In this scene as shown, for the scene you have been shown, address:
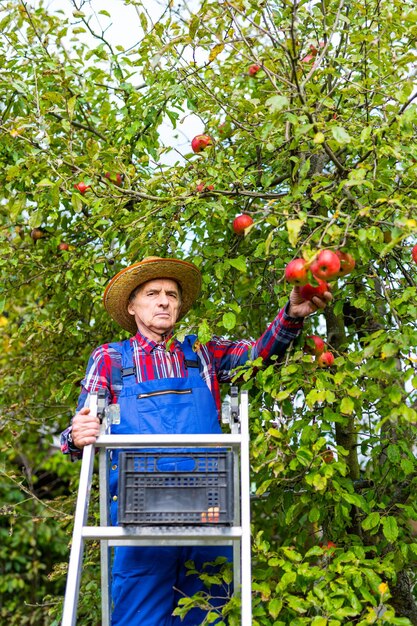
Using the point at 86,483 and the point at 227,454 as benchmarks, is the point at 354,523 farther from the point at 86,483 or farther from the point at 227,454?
the point at 86,483

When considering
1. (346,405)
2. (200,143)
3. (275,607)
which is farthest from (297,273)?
(200,143)

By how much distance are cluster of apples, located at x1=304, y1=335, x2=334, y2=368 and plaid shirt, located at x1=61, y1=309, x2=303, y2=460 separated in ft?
0.20

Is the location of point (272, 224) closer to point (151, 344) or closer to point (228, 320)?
point (228, 320)

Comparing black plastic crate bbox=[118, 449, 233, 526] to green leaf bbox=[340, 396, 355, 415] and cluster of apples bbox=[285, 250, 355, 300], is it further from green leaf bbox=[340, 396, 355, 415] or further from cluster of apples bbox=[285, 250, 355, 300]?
cluster of apples bbox=[285, 250, 355, 300]

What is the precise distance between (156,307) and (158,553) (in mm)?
890

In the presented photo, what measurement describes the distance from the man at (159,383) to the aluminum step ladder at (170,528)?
0.09 m

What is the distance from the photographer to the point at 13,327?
4727 millimetres

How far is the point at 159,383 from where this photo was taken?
2781 millimetres

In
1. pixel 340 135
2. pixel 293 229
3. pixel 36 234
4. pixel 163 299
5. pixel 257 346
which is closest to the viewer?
pixel 293 229

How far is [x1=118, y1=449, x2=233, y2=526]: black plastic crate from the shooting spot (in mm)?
2326

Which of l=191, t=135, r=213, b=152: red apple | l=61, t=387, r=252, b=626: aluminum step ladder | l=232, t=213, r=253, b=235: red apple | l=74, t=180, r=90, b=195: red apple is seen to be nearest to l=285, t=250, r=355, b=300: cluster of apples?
l=61, t=387, r=252, b=626: aluminum step ladder

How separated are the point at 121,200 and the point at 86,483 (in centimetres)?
114

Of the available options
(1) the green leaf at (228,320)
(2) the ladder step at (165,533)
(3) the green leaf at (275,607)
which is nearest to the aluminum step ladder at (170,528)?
(2) the ladder step at (165,533)

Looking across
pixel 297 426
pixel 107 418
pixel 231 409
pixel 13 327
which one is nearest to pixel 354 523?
pixel 297 426
